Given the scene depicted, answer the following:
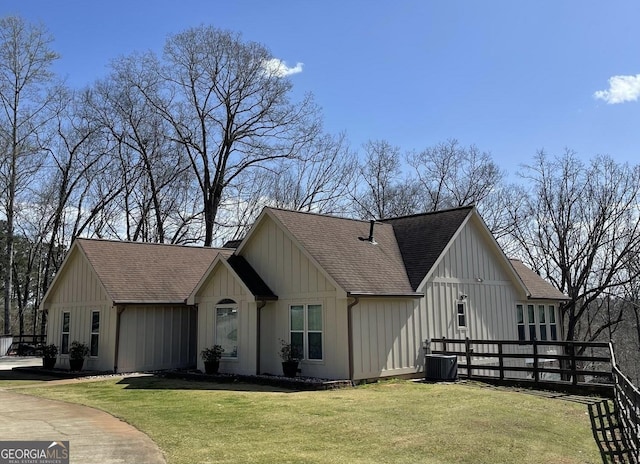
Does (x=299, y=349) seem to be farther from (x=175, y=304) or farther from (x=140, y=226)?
(x=140, y=226)

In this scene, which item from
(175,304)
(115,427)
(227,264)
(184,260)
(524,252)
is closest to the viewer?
(115,427)

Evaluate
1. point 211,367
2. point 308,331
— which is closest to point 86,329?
point 211,367

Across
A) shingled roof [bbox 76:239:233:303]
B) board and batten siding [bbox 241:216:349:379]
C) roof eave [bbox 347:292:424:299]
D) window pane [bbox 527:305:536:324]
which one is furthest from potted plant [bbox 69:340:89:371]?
window pane [bbox 527:305:536:324]

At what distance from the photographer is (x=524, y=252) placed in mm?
37844

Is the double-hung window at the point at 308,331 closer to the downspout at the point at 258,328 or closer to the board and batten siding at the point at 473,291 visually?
the downspout at the point at 258,328

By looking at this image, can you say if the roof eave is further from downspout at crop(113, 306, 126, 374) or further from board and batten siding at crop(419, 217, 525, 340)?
downspout at crop(113, 306, 126, 374)

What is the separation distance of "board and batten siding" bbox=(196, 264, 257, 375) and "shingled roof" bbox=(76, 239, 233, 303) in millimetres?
1544

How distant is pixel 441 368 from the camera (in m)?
16.4

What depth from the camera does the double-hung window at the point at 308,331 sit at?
16.4m

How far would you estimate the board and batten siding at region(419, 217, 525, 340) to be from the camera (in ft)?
60.7

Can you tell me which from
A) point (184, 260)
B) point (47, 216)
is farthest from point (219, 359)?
point (47, 216)

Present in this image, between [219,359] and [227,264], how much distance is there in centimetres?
309

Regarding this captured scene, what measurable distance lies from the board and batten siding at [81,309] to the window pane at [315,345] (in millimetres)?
7771

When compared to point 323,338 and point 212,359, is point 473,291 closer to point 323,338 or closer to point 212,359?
point 323,338
